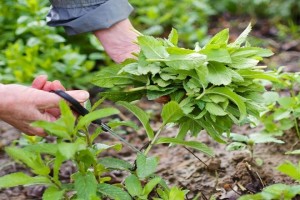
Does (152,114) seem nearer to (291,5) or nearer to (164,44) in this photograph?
(164,44)

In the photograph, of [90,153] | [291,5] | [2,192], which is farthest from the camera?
[291,5]

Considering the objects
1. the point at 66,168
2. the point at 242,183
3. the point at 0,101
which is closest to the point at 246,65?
the point at 242,183

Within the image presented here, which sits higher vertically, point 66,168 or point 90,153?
point 90,153

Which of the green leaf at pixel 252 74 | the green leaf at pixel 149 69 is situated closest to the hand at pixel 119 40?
the green leaf at pixel 149 69

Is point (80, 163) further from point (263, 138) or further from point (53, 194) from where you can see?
point (263, 138)

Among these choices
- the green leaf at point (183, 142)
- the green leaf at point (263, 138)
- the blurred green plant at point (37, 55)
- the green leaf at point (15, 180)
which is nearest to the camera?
the green leaf at point (15, 180)

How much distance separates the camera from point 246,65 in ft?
5.82

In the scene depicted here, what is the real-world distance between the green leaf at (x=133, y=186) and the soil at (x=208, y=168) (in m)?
0.33

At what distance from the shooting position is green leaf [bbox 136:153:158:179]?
1672 mm

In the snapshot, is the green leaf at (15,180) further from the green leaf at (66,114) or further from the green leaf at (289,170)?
the green leaf at (289,170)

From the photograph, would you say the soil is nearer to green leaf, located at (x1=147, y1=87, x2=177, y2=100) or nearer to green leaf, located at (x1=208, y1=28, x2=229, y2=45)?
green leaf, located at (x1=147, y1=87, x2=177, y2=100)

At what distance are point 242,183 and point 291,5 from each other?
2.69m

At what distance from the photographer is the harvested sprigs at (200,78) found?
1.72 meters

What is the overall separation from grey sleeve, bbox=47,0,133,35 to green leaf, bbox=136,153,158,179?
2.00ft
